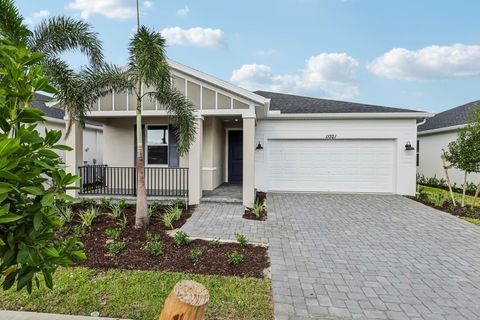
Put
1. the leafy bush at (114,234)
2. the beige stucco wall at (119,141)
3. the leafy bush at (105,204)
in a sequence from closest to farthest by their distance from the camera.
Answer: the leafy bush at (114,234) < the leafy bush at (105,204) < the beige stucco wall at (119,141)

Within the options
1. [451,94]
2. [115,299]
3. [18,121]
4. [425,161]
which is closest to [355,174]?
[425,161]

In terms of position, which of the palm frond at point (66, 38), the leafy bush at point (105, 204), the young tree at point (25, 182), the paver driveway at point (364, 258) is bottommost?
the paver driveway at point (364, 258)

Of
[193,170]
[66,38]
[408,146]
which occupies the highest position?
[66,38]

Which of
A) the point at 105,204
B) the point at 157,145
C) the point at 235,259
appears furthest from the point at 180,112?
the point at 157,145

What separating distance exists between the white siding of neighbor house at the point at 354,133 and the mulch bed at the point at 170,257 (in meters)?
6.77

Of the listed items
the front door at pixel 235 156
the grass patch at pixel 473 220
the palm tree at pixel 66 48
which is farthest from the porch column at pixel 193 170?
the grass patch at pixel 473 220

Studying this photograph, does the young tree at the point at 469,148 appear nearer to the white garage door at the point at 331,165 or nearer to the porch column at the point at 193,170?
the white garage door at the point at 331,165

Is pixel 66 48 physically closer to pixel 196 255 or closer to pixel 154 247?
pixel 154 247

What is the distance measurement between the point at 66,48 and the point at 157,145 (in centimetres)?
461

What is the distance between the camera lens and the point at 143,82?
6480 millimetres

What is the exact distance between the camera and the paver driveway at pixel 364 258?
345 centimetres

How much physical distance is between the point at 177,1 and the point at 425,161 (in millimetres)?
15607

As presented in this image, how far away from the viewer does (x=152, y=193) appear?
1016 centimetres

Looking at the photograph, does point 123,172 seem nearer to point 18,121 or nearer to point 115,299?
point 115,299
